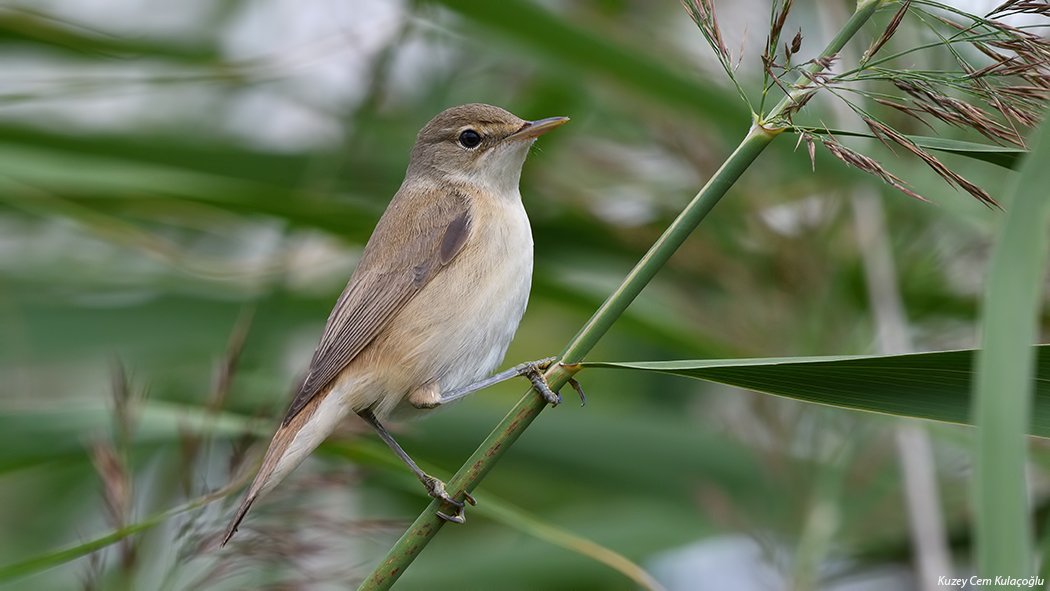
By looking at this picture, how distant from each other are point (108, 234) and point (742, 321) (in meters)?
2.22

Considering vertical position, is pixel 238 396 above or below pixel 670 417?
below

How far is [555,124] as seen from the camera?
7.27 feet

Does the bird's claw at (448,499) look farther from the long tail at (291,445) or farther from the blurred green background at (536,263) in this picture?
the blurred green background at (536,263)

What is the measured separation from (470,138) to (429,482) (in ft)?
3.44

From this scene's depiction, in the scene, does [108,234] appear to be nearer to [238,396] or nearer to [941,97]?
[238,396]

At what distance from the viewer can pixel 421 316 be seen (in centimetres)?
230

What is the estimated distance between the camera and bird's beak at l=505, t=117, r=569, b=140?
7.34 feet

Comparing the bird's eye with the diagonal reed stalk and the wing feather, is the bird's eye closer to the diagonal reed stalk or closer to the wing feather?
the wing feather

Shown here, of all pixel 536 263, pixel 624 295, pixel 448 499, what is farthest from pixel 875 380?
pixel 536 263

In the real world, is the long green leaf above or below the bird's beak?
below

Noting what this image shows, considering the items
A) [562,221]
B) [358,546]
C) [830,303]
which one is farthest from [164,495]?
[830,303]

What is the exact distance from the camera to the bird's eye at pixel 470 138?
8.64ft

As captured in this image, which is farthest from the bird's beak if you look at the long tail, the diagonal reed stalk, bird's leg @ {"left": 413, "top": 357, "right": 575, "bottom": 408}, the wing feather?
the long tail

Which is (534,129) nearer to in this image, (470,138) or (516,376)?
(470,138)
